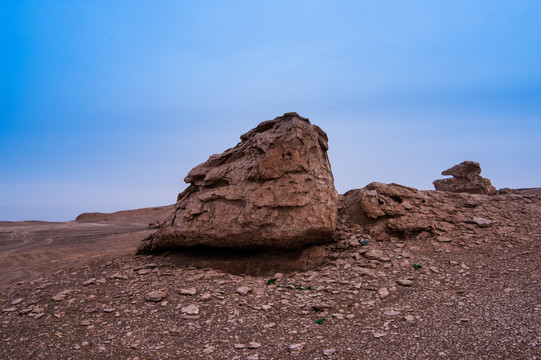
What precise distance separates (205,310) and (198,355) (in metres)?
1.06

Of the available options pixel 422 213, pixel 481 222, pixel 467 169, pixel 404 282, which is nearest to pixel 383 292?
pixel 404 282

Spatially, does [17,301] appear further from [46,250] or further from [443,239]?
[443,239]

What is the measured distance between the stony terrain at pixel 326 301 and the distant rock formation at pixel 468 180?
3094mm

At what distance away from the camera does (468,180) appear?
1199 centimetres

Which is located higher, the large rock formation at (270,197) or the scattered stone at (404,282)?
the large rock formation at (270,197)

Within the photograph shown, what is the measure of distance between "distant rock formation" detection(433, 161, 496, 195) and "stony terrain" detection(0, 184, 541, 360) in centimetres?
309

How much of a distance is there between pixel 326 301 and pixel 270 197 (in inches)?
81.8

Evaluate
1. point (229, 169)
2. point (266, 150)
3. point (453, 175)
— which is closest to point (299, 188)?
point (266, 150)

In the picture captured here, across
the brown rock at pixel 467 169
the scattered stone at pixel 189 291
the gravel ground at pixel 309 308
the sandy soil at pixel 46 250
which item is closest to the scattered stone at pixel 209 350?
the gravel ground at pixel 309 308

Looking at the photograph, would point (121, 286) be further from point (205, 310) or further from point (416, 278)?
point (416, 278)

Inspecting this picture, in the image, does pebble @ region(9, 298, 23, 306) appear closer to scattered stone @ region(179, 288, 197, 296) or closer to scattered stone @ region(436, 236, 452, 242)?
scattered stone @ region(179, 288, 197, 296)

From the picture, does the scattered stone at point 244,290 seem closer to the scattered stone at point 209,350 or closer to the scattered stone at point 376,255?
the scattered stone at point 209,350

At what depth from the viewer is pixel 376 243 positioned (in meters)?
7.63

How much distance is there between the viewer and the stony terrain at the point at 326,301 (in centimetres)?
447
